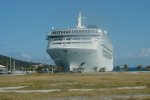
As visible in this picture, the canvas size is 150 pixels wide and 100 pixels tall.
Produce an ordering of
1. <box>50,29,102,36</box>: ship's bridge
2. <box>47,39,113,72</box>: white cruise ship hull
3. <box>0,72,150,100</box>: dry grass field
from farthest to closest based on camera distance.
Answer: <box>50,29,102,36</box>: ship's bridge
<box>47,39,113,72</box>: white cruise ship hull
<box>0,72,150,100</box>: dry grass field

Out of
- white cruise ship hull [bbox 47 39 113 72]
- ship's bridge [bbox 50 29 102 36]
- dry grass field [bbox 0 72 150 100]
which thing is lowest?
dry grass field [bbox 0 72 150 100]

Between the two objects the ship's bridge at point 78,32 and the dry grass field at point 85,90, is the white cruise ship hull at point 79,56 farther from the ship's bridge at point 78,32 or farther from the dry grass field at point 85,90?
the dry grass field at point 85,90

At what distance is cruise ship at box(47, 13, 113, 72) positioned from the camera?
12612cm

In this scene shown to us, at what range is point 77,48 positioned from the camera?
125188mm

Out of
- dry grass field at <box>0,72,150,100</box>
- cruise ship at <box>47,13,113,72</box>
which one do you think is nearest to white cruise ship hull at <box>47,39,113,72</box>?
cruise ship at <box>47,13,113,72</box>

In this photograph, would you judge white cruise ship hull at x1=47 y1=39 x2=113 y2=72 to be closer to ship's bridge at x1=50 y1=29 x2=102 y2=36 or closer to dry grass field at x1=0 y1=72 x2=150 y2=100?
ship's bridge at x1=50 y1=29 x2=102 y2=36

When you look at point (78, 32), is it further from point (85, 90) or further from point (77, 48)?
point (85, 90)

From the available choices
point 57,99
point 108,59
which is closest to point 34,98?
point 57,99

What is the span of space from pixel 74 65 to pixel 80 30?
35.3ft

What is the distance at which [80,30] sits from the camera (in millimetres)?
127688

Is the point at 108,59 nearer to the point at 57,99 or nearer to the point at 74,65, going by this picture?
the point at 74,65

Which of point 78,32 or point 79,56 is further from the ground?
point 78,32

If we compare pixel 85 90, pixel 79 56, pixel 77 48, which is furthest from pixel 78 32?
pixel 85 90

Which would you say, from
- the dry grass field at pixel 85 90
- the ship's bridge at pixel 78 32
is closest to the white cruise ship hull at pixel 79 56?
the ship's bridge at pixel 78 32
